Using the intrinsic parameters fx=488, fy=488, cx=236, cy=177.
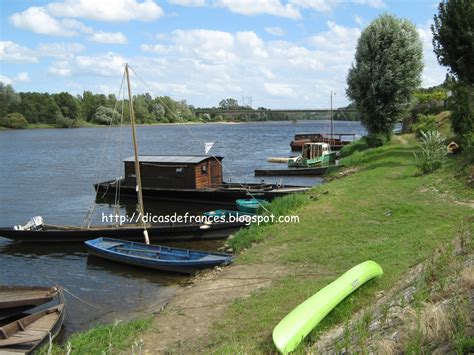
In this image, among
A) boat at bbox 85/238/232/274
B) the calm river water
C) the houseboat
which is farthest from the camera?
the houseboat

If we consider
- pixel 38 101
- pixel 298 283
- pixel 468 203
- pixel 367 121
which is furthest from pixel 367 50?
pixel 38 101

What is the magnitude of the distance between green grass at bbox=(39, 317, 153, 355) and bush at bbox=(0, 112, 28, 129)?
492 feet

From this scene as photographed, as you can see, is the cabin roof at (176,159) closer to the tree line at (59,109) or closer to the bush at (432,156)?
the bush at (432,156)

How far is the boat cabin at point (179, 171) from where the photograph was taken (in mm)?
31781

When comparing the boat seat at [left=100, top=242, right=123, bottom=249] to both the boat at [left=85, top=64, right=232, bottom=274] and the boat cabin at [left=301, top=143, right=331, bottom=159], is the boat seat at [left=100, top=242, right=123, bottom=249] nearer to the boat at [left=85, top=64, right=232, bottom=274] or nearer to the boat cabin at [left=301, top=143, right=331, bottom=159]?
the boat at [left=85, top=64, right=232, bottom=274]

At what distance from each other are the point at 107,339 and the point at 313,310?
4.97 m

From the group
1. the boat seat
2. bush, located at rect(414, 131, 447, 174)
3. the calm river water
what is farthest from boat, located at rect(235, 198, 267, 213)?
bush, located at rect(414, 131, 447, 174)

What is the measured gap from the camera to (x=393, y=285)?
10.1 meters

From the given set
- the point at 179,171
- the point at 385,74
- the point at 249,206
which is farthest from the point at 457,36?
the point at 179,171

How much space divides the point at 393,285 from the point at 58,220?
79.0 ft

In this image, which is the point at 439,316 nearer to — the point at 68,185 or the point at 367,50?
the point at 367,50

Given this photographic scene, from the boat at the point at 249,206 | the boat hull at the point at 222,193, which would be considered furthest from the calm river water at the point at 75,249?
the boat at the point at 249,206

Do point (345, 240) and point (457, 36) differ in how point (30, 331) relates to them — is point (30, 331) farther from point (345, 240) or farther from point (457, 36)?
point (457, 36)

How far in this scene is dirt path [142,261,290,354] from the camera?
10266 millimetres
